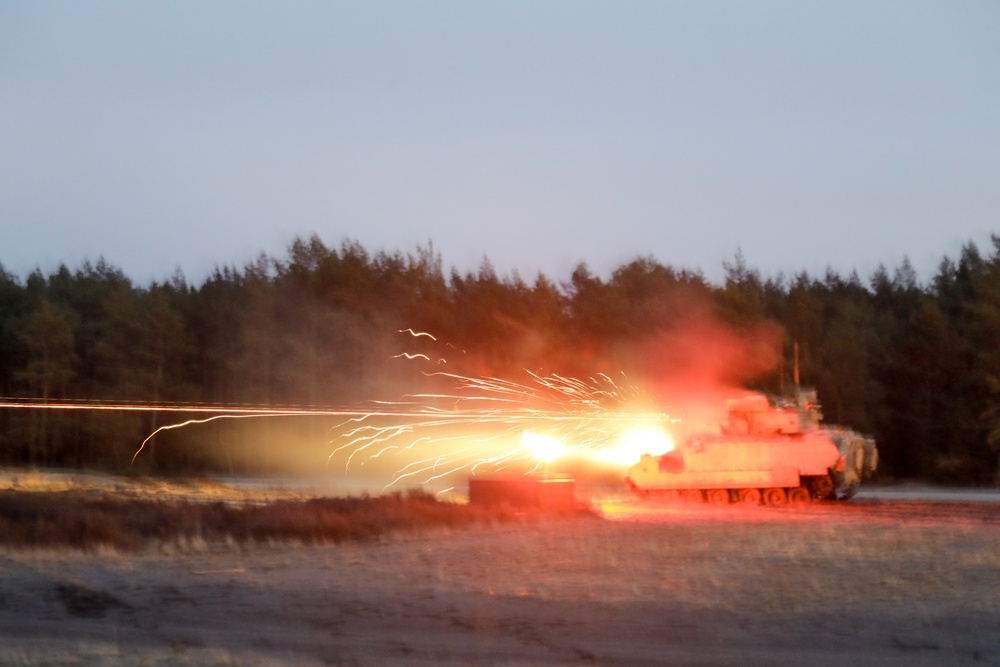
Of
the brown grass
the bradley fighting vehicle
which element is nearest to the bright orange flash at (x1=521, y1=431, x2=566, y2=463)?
the bradley fighting vehicle

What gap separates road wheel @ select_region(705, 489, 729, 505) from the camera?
108ft

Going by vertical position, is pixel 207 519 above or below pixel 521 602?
above

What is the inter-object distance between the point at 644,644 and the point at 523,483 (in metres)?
16.5

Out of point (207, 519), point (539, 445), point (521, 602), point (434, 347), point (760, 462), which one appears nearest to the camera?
point (521, 602)

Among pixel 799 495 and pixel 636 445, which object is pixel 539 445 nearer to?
pixel 636 445

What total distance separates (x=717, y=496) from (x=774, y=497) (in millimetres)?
1745

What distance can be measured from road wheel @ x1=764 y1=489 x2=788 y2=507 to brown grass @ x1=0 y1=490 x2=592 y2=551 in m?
9.55

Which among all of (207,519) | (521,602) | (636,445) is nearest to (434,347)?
(636,445)

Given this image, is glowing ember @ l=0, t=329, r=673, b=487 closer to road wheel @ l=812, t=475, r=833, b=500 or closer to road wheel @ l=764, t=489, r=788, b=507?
road wheel @ l=764, t=489, r=788, b=507

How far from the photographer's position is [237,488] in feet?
121

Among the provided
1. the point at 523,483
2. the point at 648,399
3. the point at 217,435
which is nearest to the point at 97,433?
the point at 217,435

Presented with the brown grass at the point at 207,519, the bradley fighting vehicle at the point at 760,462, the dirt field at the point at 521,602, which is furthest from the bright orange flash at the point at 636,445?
the dirt field at the point at 521,602

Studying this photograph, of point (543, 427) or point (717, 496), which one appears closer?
point (543, 427)

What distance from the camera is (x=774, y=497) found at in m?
32.7
